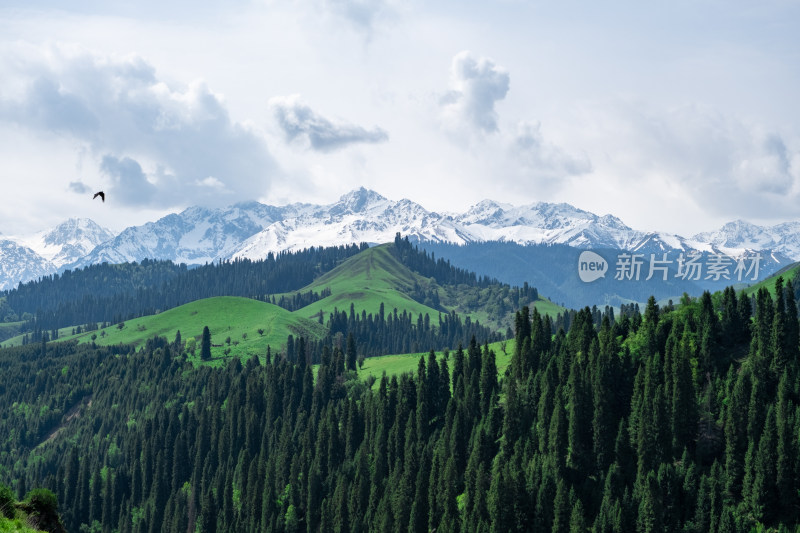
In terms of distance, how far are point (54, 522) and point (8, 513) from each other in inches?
467

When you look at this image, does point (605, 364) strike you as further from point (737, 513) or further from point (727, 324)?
point (737, 513)

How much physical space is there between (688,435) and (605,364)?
78.2 ft

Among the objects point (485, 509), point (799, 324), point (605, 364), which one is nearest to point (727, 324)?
point (799, 324)

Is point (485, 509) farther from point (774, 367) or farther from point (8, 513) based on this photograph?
point (8, 513)

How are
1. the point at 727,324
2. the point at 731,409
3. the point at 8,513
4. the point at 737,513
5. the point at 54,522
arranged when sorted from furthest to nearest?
1. the point at 727,324
2. the point at 731,409
3. the point at 737,513
4. the point at 54,522
5. the point at 8,513

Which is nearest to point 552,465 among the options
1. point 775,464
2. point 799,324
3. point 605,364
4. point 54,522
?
point 605,364

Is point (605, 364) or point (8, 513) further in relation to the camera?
point (605, 364)

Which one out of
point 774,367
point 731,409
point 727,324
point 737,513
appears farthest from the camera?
point 727,324

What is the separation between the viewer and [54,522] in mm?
74188

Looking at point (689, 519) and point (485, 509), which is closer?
point (689, 519)

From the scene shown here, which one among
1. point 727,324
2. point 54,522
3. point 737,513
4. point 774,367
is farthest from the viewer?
point 727,324

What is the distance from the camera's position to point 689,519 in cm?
15912

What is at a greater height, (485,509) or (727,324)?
(727,324)

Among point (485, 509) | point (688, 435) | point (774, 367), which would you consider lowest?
point (485, 509)
